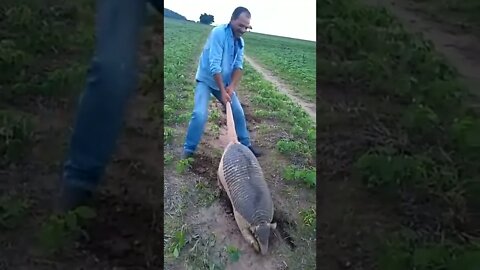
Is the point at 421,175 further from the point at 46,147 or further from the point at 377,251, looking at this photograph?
the point at 46,147

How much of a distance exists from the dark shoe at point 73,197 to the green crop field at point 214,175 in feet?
0.72

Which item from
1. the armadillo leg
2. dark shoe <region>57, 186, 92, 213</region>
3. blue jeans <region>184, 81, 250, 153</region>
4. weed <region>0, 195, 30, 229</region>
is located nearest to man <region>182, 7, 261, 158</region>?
blue jeans <region>184, 81, 250, 153</region>

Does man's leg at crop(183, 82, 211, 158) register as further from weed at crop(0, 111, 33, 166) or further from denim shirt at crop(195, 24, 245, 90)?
weed at crop(0, 111, 33, 166)

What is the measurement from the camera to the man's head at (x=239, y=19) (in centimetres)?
192

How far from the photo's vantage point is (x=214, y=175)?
194 cm

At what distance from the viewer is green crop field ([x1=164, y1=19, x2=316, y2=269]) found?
1872 mm

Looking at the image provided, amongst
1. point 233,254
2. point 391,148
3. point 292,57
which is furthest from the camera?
point 391,148

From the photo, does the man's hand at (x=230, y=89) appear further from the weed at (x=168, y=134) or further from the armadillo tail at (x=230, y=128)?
the weed at (x=168, y=134)

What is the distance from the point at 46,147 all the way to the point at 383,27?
937 mm

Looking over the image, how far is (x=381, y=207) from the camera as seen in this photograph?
2092 mm

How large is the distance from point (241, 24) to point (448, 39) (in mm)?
761

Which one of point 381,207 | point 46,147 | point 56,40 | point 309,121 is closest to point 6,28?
point 56,40

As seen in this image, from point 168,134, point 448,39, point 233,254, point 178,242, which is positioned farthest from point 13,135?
point 448,39

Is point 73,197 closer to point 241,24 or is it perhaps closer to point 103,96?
point 103,96
